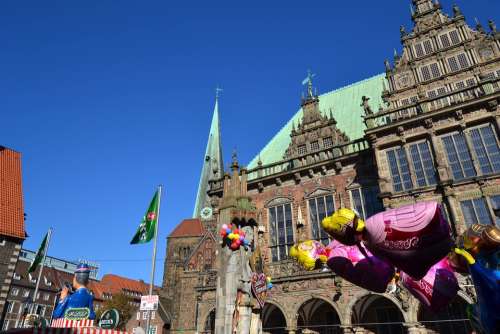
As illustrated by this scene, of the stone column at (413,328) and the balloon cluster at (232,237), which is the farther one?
the stone column at (413,328)

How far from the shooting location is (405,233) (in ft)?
17.2

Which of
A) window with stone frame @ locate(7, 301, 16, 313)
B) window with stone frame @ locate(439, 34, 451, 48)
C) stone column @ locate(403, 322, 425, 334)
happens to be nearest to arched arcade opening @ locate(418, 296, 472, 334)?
stone column @ locate(403, 322, 425, 334)

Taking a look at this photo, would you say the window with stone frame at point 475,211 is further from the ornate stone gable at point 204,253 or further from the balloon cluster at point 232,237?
the ornate stone gable at point 204,253

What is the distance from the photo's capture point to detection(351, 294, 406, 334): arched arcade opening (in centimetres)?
1711

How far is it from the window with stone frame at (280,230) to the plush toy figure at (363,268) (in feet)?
44.6

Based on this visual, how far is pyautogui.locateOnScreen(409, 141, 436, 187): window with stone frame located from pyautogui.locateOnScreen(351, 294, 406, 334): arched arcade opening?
626cm

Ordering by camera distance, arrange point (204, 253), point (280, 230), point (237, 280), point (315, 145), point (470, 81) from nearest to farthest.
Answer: point (237, 280) < point (470, 81) < point (280, 230) < point (315, 145) < point (204, 253)

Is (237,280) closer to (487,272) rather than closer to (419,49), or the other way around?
(487,272)

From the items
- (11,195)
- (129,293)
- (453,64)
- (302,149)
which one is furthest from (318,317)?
(129,293)

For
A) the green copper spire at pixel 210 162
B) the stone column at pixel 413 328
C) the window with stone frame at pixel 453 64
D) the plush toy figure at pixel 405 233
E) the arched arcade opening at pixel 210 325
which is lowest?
the stone column at pixel 413 328

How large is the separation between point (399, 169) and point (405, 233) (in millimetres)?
13746

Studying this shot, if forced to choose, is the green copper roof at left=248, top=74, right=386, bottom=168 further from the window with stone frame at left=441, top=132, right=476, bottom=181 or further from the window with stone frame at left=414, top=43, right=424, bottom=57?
the window with stone frame at left=441, top=132, right=476, bottom=181

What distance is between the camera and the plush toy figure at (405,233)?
5.17 meters

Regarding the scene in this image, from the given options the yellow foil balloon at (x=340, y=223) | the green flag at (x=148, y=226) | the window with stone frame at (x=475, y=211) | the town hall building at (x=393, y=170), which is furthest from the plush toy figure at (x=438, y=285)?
the green flag at (x=148, y=226)
